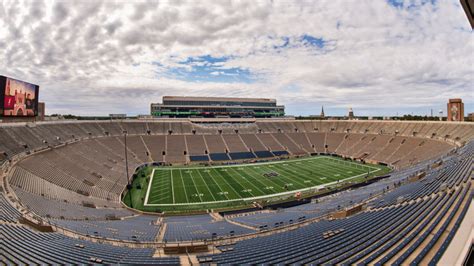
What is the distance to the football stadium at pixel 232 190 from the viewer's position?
1122cm

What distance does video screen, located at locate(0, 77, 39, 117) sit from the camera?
3028 cm

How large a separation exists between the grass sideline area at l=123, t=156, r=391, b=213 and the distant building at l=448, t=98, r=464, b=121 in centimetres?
2509

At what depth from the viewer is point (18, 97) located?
32500 mm

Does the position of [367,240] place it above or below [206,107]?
below

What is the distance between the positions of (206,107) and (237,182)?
159ft

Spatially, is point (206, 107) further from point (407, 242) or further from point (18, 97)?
point (407, 242)

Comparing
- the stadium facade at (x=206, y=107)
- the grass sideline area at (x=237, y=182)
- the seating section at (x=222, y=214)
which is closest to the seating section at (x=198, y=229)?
the seating section at (x=222, y=214)

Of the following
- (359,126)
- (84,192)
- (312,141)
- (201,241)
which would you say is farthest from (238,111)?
(201,241)

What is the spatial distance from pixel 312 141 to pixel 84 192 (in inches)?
2046

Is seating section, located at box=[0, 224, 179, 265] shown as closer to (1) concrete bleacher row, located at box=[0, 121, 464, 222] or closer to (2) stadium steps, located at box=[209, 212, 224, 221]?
(1) concrete bleacher row, located at box=[0, 121, 464, 222]

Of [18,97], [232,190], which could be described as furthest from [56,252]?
[18,97]

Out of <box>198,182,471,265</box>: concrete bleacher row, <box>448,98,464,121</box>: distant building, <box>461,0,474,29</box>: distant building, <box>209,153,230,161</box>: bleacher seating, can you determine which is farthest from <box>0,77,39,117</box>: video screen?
<box>448,98,464,121</box>: distant building

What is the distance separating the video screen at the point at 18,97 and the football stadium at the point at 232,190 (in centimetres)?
20

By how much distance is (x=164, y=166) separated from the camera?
48.3 m
